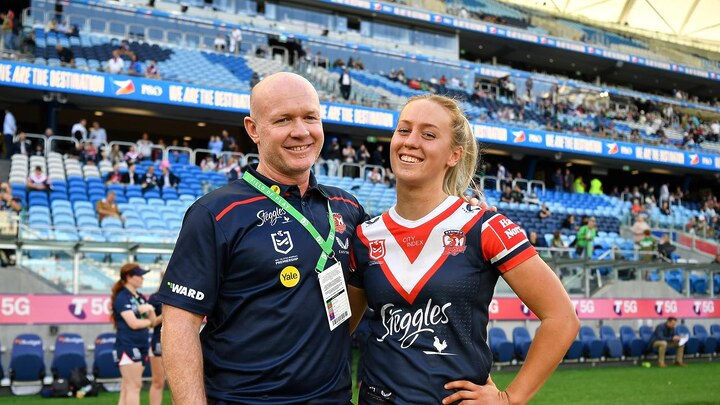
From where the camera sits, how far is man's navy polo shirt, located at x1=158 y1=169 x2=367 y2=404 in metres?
2.59

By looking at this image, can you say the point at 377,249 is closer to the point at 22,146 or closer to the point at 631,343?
the point at 631,343

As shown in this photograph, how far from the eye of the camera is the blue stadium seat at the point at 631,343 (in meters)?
16.7

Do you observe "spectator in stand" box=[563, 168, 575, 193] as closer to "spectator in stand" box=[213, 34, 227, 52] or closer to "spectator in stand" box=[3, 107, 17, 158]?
"spectator in stand" box=[213, 34, 227, 52]

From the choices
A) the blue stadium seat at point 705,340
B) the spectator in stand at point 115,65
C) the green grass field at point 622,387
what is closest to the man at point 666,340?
Answer: the green grass field at point 622,387

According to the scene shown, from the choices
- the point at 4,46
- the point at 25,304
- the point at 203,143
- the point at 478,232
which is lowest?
the point at 25,304

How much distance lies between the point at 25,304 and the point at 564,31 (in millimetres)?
39444

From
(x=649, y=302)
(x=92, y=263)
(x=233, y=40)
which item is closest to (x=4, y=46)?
(x=233, y=40)

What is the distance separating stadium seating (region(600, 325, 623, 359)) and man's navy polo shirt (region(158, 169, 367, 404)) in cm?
1481

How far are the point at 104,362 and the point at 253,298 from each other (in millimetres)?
9045

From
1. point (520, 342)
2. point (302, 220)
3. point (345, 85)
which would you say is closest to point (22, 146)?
point (345, 85)

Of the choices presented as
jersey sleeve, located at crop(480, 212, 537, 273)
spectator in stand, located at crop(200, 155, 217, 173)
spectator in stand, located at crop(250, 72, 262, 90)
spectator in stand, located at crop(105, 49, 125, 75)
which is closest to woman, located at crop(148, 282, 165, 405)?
jersey sleeve, located at crop(480, 212, 537, 273)

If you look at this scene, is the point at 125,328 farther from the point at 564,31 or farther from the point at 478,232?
the point at 564,31

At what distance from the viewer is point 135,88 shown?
22859mm

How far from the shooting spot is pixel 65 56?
22.7 metres
